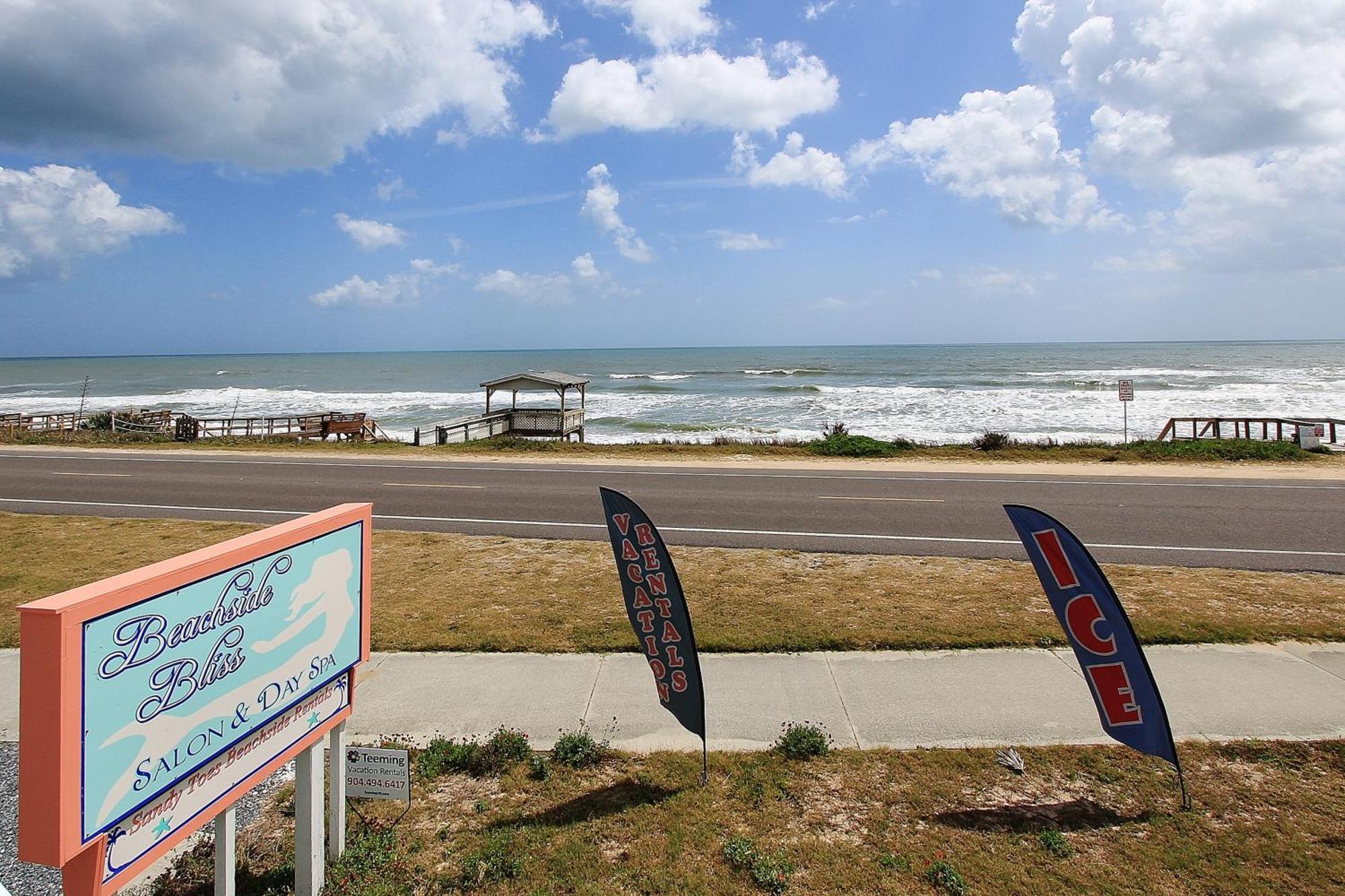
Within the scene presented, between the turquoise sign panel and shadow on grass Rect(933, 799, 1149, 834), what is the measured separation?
3.91m

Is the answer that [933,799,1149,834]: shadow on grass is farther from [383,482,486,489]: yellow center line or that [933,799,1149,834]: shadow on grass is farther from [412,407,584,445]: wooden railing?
[412,407,584,445]: wooden railing

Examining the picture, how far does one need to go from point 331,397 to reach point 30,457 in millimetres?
44647

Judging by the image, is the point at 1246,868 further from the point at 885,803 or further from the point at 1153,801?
the point at 885,803

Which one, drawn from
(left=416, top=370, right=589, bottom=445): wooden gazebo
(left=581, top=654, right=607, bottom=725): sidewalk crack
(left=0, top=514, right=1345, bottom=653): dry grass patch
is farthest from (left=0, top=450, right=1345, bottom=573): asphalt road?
(left=416, top=370, right=589, bottom=445): wooden gazebo

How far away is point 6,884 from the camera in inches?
168

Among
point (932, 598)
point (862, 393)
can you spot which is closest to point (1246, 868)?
point (932, 598)

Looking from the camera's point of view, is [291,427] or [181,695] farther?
[291,427]

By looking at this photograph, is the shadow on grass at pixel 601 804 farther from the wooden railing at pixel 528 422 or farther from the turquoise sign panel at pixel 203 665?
the wooden railing at pixel 528 422

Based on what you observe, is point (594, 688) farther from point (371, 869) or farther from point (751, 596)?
point (751, 596)

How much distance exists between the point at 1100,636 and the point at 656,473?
15102 mm

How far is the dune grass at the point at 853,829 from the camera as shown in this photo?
418 cm

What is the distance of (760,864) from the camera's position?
14.1 feet

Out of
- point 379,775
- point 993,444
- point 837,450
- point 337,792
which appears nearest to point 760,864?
point 379,775

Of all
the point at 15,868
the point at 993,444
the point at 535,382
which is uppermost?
the point at 535,382
